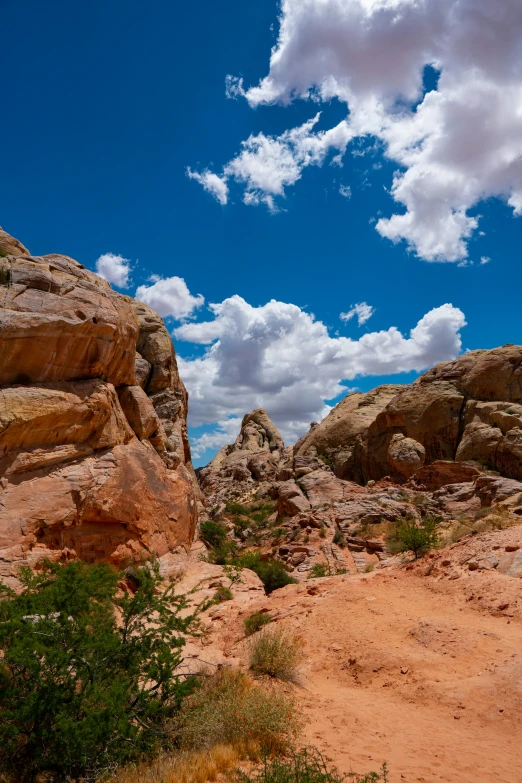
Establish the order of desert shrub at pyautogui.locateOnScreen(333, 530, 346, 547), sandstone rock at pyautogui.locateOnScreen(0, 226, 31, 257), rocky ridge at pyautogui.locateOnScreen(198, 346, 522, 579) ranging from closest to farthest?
sandstone rock at pyautogui.locateOnScreen(0, 226, 31, 257)
rocky ridge at pyautogui.locateOnScreen(198, 346, 522, 579)
desert shrub at pyautogui.locateOnScreen(333, 530, 346, 547)

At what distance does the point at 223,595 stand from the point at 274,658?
19.3ft

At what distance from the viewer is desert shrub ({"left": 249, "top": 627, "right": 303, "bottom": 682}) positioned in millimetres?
9031

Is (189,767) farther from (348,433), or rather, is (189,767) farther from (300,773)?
(348,433)

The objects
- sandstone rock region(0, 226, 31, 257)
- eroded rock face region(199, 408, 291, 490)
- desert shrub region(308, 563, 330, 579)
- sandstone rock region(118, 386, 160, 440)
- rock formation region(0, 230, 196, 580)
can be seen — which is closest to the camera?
rock formation region(0, 230, 196, 580)

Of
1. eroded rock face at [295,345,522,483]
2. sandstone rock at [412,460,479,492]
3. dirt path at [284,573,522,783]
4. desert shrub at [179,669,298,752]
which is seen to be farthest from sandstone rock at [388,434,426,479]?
desert shrub at [179,669,298,752]

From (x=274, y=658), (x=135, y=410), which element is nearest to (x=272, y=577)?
(x=135, y=410)

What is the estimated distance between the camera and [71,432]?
14125 mm

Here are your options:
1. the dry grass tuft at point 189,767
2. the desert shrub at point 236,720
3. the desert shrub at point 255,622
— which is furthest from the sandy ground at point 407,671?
the dry grass tuft at point 189,767

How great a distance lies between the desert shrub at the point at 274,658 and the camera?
903 centimetres

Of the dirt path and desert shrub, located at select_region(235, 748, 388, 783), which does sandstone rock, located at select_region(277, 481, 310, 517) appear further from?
desert shrub, located at select_region(235, 748, 388, 783)

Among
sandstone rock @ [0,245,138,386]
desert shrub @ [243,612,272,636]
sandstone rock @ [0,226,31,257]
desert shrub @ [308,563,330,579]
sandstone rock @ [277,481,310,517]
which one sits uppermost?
sandstone rock @ [0,226,31,257]

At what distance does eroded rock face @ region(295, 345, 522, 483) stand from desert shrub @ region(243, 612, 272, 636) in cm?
2737

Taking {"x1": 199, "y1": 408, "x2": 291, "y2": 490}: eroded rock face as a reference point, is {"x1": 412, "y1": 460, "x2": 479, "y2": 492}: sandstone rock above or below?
below

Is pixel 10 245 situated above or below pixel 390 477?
above
